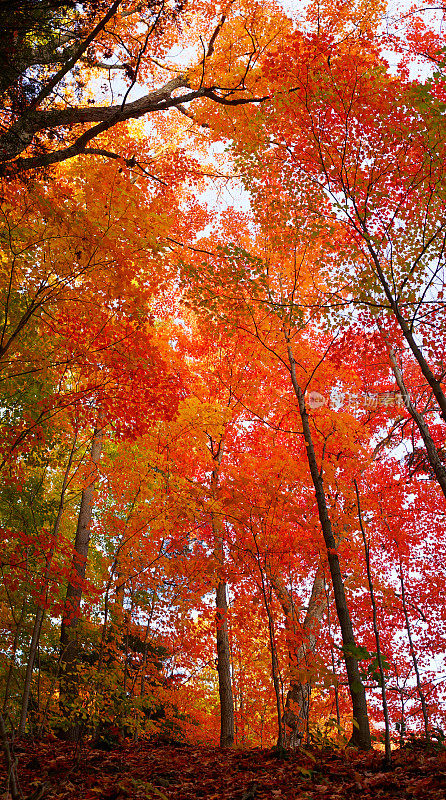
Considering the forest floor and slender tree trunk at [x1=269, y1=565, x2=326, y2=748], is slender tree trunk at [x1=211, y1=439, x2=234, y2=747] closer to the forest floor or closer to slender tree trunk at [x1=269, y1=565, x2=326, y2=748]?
slender tree trunk at [x1=269, y1=565, x2=326, y2=748]

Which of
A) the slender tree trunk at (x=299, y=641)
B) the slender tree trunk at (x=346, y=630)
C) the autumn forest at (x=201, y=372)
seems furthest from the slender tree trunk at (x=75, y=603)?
the slender tree trunk at (x=346, y=630)

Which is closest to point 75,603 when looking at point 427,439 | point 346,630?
point 346,630

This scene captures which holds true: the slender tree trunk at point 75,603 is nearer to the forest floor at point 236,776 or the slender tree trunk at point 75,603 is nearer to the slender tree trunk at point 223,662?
the forest floor at point 236,776

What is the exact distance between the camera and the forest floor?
3.31 metres

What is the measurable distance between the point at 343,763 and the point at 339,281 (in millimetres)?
6008

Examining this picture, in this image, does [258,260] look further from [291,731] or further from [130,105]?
[291,731]

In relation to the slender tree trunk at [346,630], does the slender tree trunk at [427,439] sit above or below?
above

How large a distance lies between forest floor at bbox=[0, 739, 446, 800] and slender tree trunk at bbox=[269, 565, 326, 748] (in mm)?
1746

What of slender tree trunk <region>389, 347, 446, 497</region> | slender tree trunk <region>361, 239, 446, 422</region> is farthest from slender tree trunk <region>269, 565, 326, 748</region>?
slender tree trunk <region>361, 239, 446, 422</region>

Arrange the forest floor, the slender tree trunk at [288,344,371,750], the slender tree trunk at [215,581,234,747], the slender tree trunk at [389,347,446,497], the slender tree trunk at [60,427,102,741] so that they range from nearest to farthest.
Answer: the forest floor, the slender tree trunk at [389,347,446,497], the slender tree trunk at [288,344,371,750], the slender tree trunk at [60,427,102,741], the slender tree trunk at [215,581,234,747]

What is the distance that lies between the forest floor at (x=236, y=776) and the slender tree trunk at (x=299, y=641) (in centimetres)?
175

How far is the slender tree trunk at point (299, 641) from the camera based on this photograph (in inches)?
284

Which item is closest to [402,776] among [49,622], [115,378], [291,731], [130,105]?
[115,378]

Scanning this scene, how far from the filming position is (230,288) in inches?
310
